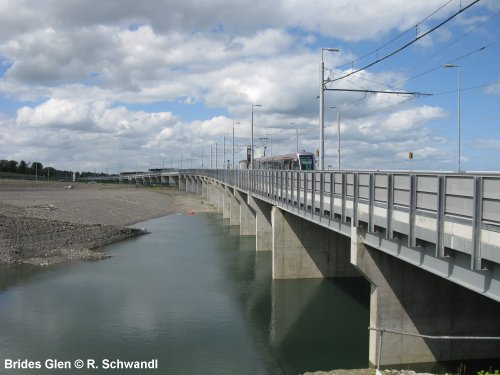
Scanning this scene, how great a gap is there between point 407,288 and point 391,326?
1.34 m

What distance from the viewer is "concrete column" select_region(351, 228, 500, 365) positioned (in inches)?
616

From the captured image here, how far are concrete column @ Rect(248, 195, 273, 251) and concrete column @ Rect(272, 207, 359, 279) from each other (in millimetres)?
10989

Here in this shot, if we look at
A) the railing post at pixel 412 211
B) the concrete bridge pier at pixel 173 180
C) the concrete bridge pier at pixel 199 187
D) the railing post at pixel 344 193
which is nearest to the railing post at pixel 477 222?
the railing post at pixel 412 211

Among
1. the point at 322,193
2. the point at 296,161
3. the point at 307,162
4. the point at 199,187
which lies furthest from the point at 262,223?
the point at 199,187

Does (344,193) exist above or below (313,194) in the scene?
above

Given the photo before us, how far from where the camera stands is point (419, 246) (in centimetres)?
1179

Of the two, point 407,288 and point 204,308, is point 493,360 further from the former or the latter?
point 204,308

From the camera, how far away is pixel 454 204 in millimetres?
10320

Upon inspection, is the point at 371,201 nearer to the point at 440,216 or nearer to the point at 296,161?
the point at 440,216

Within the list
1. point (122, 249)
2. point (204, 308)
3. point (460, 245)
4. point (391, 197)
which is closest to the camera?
point (460, 245)

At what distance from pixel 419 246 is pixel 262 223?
98.4 ft

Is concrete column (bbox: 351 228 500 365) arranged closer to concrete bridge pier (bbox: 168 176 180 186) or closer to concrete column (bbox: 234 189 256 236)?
concrete column (bbox: 234 189 256 236)

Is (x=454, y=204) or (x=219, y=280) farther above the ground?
(x=454, y=204)

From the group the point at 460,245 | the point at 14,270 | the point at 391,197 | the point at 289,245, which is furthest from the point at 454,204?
the point at 14,270
